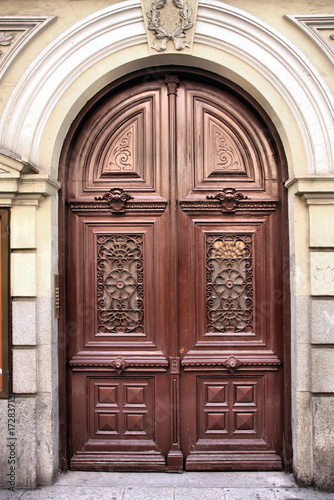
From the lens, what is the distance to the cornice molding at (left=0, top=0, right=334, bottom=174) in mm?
4402

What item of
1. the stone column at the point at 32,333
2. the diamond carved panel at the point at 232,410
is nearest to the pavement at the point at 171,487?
the stone column at the point at 32,333

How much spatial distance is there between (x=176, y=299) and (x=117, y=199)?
1.30m

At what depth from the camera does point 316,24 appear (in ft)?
14.5

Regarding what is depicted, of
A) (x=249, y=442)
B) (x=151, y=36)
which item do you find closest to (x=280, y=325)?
(x=249, y=442)

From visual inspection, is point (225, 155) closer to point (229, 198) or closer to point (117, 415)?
point (229, 198)

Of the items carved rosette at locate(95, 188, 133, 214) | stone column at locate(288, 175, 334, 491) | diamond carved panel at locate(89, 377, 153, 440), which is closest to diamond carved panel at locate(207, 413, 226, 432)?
diamond carved panel at locate(89, 377, 153, 440)

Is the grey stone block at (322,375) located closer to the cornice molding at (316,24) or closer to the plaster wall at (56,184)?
the plaster wall at (56,184)

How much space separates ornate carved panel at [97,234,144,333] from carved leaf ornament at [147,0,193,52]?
209cm

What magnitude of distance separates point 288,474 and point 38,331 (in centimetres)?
309

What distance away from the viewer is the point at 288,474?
455 cm

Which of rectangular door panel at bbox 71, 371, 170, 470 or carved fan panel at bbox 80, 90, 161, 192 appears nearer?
rectangular door panel at bbox 71, 371, 170, 470

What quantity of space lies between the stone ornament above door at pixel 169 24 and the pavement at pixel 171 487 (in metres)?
4.55

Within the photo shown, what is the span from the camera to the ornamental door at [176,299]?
4.72 metres

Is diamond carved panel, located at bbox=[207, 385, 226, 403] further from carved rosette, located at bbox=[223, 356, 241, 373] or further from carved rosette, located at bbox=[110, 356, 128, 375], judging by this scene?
carved rosette, located at bbox=[110, 356, 128, 375]
